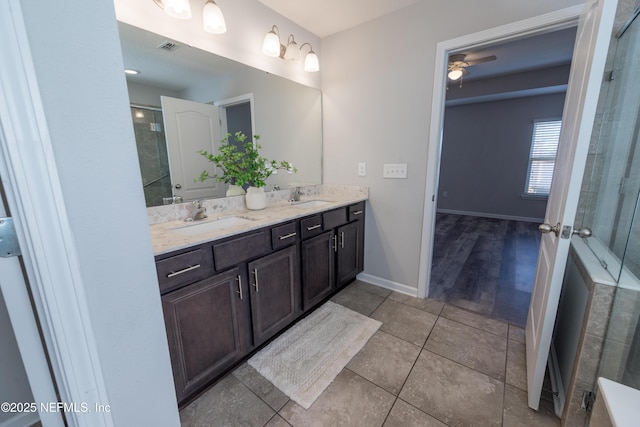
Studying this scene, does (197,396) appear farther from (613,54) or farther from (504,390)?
(613,54)

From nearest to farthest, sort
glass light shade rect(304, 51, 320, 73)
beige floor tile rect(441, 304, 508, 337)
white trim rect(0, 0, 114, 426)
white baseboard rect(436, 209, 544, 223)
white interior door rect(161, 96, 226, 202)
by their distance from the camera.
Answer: white trim rect(0, 0, 114, 426), white interior door rect(161, 96, 226, 202), beige floor tile rect(441, 304, 508, 337), glass light shade rect(304, 51, 320, 73), white baseboard rect(436, 209, 544, 223)

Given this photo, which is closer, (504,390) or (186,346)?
(186,346)

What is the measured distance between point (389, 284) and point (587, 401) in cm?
148

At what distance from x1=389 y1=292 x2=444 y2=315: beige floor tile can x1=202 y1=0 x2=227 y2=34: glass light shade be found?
2432mm

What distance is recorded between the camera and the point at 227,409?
1.31 m

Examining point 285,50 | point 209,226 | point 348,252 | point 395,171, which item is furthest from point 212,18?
point 348,252

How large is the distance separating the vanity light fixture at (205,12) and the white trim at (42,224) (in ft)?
4.02

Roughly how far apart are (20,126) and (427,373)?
1.93 metres

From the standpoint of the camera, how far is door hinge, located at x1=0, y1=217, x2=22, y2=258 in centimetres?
53

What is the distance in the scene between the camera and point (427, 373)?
4.96 feet

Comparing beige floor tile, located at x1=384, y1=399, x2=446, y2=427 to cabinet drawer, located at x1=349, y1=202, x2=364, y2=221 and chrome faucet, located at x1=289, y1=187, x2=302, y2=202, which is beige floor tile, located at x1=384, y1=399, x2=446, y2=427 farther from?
chrome faucet, located at x1=289, y1=187, x2=302, y2=202

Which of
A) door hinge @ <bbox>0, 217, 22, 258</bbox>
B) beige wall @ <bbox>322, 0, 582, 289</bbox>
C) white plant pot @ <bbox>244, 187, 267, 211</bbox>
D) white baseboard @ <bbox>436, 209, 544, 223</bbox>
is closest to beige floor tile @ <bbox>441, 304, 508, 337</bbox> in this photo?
beige wall @ <bbox>322, 0, 582, 289</bbox>

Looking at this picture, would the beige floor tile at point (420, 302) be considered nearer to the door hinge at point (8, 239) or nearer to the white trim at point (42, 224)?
the white trim at point (42, 224)

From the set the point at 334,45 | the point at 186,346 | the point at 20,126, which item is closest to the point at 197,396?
the point at 186,346
